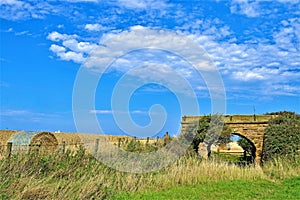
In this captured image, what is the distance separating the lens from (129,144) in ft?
45.0

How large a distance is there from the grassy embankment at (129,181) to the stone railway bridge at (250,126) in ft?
36.6

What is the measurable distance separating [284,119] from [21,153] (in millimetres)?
18072

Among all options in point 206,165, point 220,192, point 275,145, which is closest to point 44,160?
point 220,192

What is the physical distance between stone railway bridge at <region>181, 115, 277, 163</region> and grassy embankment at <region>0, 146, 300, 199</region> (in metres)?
11.1

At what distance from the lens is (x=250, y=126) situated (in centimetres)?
2580

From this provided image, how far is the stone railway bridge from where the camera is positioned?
25.0m

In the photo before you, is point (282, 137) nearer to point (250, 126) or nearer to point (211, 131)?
point (250, 126)

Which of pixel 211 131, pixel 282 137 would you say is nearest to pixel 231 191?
pixel 282 137

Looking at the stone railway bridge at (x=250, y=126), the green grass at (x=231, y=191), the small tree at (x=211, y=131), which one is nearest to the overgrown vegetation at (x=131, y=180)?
the green grass at (x=231, y=191)

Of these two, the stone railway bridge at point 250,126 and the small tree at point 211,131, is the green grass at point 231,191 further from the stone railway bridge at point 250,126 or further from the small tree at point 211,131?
the stone railway bridge at point 250,126

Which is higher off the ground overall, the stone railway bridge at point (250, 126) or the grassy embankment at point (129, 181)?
the stone railway bridge at point (250, 126)

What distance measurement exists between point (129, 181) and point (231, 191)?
311 centimetres

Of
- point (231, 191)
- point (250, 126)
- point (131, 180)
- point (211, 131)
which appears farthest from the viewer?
point (250, 126)

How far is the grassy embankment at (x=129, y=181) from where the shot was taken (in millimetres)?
7222
